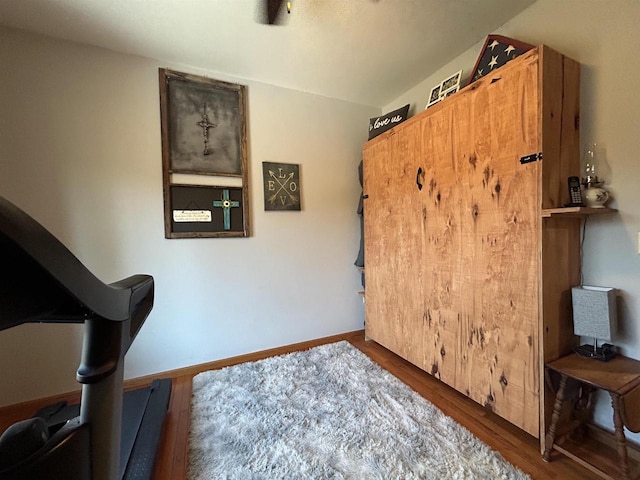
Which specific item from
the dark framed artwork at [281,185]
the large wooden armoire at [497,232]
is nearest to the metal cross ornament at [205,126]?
the dark framed artwork at [281,185]

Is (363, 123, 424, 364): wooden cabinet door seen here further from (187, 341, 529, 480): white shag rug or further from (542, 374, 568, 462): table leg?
(542, 374, 568, 462): table leg

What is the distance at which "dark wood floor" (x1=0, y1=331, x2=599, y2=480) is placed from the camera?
127 cm

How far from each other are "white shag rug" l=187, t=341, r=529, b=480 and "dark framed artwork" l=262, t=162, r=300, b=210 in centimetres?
144

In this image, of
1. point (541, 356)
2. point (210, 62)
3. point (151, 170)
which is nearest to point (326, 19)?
point (210, 62)

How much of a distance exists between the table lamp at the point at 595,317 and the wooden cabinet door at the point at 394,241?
85cm

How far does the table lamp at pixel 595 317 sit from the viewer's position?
123 centimetres

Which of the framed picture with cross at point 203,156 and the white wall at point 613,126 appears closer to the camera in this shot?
the white wall at point 613,126

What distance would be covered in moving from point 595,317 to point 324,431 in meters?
1.48

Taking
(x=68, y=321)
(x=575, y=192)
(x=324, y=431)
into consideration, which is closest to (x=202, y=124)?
(x=68, y=321)

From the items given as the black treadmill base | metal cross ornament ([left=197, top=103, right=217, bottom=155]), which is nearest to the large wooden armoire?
metal cross ornament ([left=197, top=103, right=217, bottom=155])

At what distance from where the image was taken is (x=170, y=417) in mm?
1675

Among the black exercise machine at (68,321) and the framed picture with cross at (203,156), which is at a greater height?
the framed picture with cross at (203,156)

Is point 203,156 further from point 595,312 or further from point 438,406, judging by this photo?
point 595,312

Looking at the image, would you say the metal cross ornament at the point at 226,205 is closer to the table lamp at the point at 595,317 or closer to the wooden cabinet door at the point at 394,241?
the wooden cabinet door at the point at 394,241
